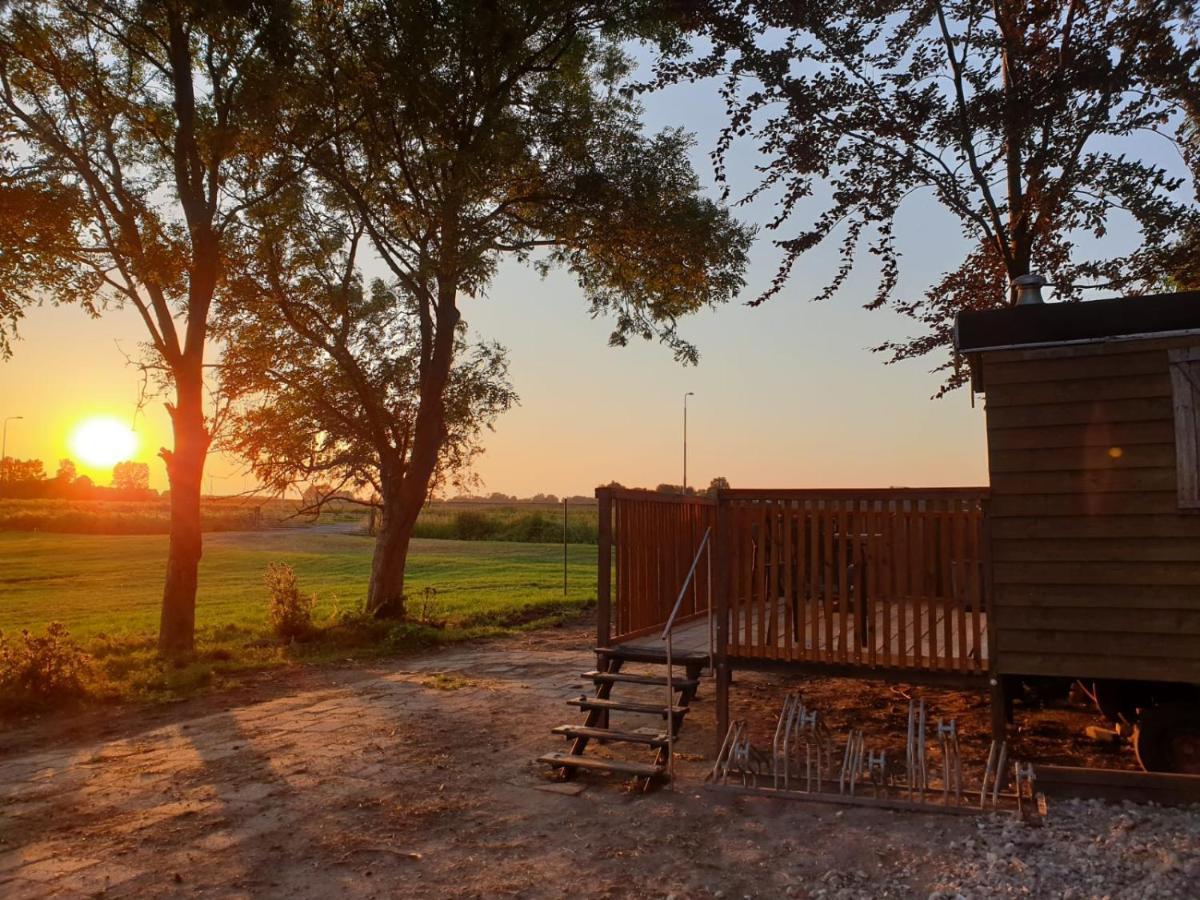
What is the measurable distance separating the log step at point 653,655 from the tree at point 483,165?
6.77 metres

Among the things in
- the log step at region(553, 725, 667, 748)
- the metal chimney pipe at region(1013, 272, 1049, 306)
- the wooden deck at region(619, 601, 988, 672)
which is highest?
the metal chimney pipe at region(1013, 272, 1049, 306)

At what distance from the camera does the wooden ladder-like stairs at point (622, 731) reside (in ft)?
20.2

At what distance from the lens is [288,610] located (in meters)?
13.3

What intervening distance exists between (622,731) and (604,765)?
22.6 inches

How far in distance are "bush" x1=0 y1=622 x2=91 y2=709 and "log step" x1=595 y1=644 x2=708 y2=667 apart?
5770mm

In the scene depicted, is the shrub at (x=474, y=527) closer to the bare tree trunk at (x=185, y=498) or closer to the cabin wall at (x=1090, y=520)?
the bare tree trunk at (x=185, y=498)

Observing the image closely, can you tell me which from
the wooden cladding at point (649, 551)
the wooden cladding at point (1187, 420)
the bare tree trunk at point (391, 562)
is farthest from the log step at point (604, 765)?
the bare tree trunk at point (391, 562)

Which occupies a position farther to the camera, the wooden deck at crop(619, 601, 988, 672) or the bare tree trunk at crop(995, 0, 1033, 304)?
the bare tree trunk at crop(995, 0, 1033, 304)

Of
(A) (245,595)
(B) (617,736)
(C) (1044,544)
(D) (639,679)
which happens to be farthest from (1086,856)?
(A) (245,595)

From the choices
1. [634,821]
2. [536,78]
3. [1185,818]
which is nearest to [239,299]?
[536,78]

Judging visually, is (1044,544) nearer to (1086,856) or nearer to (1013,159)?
(1086,856)

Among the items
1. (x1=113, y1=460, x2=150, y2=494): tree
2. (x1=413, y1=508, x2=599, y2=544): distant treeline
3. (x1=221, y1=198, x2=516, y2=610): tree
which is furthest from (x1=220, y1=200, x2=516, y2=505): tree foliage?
(x1=113, y1=460, x2=150, y2=494): tree

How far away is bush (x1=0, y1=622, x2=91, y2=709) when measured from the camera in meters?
8.72

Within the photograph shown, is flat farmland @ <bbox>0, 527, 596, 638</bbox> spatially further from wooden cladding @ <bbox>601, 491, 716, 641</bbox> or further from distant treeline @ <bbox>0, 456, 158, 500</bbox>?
distant treeline @ <bbox>0, 456, 158, 500</bbox>
